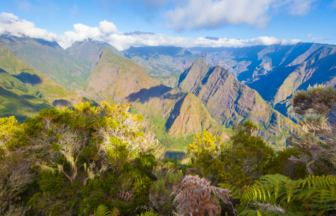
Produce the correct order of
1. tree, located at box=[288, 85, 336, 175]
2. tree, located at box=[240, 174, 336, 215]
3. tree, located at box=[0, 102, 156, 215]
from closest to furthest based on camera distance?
tree, located at box=[240, 174, 336, 215] → tree, located at box=[0, 102, 156, 215] → tree, located at box=[288, 85, 336, 175]

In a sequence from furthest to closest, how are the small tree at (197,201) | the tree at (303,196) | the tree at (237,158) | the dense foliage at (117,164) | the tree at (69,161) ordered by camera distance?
the tree at (237,158) < the tree at (69,161) < the dense foliage at (117,164) < the small tree at (197,201) < the tree at (303,196)

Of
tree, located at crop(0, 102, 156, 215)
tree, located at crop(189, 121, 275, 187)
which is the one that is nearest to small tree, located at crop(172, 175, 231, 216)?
tree, located at crop(0, 102, 156, 215)

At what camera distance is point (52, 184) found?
11.8 meters

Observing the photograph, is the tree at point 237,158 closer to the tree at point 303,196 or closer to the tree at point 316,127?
the tree at point 316,127

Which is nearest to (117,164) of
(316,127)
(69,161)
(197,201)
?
(69,161)

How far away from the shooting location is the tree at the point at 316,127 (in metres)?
11.7

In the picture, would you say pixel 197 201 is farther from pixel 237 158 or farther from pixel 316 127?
pixel 316 127

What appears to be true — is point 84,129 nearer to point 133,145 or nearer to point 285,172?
point 133,145

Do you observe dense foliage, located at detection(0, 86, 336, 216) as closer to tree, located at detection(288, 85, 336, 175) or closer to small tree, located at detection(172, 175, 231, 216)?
tree, located at detection(288, 85, 336, 175)

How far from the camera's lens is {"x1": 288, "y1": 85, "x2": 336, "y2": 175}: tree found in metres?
→ 11.7

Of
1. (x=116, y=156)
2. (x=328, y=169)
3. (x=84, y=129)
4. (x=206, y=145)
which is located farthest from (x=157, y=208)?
(x=328, y=169)

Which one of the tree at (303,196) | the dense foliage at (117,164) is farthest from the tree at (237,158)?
the tree at (303,196)

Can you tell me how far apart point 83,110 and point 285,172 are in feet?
89.7

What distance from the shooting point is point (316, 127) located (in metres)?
13.2
